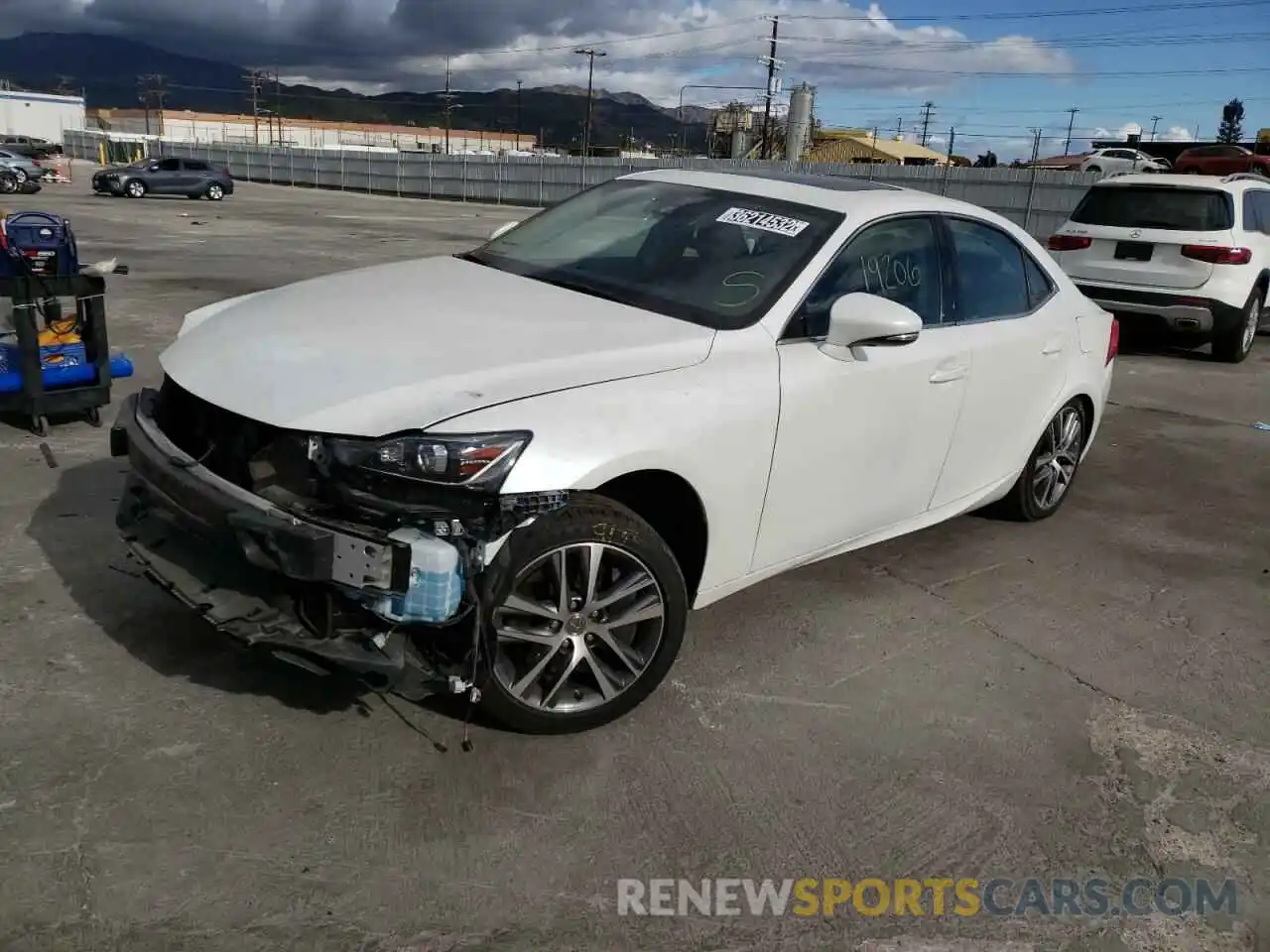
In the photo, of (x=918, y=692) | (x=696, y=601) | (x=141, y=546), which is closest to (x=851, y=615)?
(x=918, y=692)

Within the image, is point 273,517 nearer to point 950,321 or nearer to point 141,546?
point 141,546

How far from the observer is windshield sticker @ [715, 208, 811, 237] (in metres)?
3.87

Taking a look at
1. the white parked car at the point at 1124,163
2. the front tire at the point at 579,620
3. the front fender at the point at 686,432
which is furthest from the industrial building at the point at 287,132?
the front tire at the point at 579,620

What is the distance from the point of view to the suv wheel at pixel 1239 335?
1053 centimetres

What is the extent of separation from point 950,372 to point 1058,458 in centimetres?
159

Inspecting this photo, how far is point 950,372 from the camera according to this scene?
4.18 meters

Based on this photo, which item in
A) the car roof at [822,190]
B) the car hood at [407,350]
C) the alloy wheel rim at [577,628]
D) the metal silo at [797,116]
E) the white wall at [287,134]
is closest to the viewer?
the car hood at [407,350]

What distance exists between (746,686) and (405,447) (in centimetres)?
157

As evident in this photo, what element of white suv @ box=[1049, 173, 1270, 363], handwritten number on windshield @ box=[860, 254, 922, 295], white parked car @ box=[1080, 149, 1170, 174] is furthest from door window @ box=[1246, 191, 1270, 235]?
white parked car @ box=[1080, 149, 1170, 174]

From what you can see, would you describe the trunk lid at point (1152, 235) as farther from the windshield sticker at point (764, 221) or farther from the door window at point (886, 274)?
the windshield sticker at point (764, 221)

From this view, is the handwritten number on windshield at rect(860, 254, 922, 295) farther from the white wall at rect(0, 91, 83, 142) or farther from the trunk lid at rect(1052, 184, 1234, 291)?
the white wall at rect(0, 91, 83, 142)

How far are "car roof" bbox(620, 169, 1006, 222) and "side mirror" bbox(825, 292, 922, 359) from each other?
557mm

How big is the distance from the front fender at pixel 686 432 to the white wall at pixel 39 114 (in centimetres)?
9992

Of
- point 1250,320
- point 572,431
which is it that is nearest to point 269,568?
point 572,431
